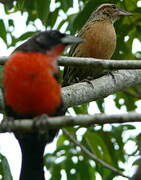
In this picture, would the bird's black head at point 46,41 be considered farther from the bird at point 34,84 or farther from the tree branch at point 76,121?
the tree branch at point 76,121

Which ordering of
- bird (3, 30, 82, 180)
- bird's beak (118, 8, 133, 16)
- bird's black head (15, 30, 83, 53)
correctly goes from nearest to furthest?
1. bird (3, 30, 82, 180)
2. bird's black head (15, 30, 83, 53)
3. bird's beak (118, 8, 133, 16)

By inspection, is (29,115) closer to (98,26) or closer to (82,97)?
(82,97)

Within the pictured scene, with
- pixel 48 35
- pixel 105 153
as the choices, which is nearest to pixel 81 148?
pixel 105 153

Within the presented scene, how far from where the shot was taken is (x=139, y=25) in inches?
233

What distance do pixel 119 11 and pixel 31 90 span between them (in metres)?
2.97

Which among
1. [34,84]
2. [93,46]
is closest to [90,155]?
[93,46]

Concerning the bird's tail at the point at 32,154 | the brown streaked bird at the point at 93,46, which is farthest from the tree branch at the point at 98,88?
the brown streaked bird at the point at 93,46

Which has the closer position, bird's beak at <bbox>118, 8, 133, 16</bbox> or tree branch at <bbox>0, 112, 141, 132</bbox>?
tree branch at <bbox>0, 112, 141, 132</bbox>

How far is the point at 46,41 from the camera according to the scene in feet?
13.3

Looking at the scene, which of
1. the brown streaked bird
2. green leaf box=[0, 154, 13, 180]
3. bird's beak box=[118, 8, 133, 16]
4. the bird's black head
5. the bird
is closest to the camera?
the bird

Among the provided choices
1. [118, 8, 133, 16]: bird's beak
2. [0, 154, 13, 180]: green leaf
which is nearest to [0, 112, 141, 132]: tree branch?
[0, 154, 13, 180]: green leaf

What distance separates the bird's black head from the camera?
400 centimetres

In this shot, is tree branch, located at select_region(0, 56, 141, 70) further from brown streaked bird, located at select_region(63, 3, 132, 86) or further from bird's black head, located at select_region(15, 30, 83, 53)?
brown streaked bird, located at select_region(63, 3, 132, 86)

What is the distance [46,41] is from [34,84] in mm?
480
